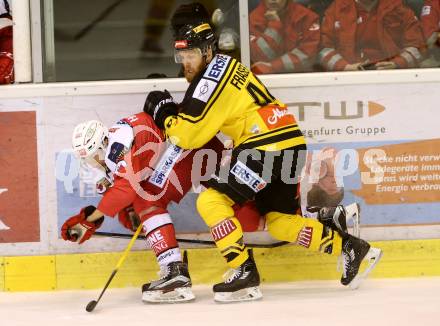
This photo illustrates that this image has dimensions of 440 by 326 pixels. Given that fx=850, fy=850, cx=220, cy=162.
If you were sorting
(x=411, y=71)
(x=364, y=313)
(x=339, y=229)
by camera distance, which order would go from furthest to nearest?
(x=411, y=71) → (x=339, y=229) → (x=364, y=313)

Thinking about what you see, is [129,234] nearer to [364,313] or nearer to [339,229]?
[339,229]

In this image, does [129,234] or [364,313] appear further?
[129,234]

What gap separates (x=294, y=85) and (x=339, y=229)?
0.81 metres

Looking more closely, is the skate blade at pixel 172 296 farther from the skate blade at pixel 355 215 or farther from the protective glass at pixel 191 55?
the protective glass at pixel 191 55

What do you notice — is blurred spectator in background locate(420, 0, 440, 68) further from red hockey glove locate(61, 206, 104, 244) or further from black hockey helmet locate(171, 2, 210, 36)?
red hockey glove locate(61, 206, 104, 244)

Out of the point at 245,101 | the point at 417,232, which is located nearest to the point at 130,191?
the point at 245,101

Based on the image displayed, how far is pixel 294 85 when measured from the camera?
4520mm

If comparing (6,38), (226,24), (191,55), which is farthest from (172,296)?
(6,38)

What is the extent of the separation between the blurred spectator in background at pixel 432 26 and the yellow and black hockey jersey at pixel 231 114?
1.03 meters

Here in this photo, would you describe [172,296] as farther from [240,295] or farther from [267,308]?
[267,308]

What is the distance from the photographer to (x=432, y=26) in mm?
4703

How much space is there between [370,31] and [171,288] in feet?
5.94

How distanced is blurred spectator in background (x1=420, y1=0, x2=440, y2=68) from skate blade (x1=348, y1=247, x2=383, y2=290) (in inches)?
45.5

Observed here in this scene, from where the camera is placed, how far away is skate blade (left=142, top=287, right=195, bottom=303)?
13.5 feet
